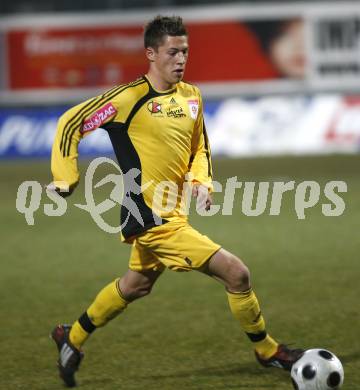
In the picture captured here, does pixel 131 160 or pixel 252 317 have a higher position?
pixel 131 160

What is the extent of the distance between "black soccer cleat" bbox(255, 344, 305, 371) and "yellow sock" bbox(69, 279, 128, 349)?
87 cm

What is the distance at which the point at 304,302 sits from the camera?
7.96m

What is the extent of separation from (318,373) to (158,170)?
56.3 inches

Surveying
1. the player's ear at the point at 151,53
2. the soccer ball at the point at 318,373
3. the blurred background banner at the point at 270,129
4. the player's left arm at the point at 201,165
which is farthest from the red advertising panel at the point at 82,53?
the soccer ball at the point at 318,373

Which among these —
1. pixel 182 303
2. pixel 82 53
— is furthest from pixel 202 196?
pixel 82 53

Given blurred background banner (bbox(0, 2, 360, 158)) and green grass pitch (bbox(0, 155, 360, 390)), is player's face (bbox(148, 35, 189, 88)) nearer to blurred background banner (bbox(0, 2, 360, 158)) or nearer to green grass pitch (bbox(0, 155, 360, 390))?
green grass pitch (bbox(0, 155, 360, 390))

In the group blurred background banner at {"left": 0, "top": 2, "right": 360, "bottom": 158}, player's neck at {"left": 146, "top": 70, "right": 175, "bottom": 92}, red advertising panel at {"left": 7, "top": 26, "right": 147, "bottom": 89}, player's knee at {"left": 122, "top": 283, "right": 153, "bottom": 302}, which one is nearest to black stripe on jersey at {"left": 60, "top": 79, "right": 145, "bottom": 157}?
player's neck at {"left": 146, "top": 70, "right": 175, "bottom": 92}

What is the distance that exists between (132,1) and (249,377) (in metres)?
16.8

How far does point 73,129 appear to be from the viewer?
5566 mm

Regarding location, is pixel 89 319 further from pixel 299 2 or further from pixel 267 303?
pixel 299 2

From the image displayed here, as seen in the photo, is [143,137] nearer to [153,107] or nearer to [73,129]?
[153,107]

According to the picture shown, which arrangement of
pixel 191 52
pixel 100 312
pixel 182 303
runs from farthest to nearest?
pixel 191 52
pixel 182 303
pixel 100 312

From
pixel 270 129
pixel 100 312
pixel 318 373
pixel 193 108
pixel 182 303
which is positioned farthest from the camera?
pixel 270 129

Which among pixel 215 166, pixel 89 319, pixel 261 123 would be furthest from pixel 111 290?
pixel 261 123
